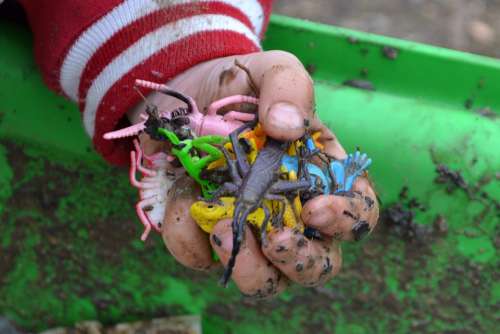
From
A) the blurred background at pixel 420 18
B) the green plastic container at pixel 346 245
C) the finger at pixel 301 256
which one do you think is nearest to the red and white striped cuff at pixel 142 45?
the green plastic container at pixel 346 245

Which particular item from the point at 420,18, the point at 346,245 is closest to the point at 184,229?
the point at 346,245

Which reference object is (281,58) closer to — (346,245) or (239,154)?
(239,154)

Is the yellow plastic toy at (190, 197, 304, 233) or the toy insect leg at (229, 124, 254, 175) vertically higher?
the toy insect leg at (229, 124, 254, 175)

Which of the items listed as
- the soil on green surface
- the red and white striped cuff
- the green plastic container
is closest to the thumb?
the red and white striped cuff

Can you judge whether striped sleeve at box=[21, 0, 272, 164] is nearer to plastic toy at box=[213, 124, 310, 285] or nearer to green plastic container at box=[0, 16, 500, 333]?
green plastic container at box=[0, 16, 500, 333]

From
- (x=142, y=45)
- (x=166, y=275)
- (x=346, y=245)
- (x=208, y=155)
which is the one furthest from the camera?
(x=166, y=275)

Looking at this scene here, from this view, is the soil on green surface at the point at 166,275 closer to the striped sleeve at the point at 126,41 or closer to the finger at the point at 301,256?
the striped sleeve at the point at 126,41

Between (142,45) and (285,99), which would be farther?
(142,45)
